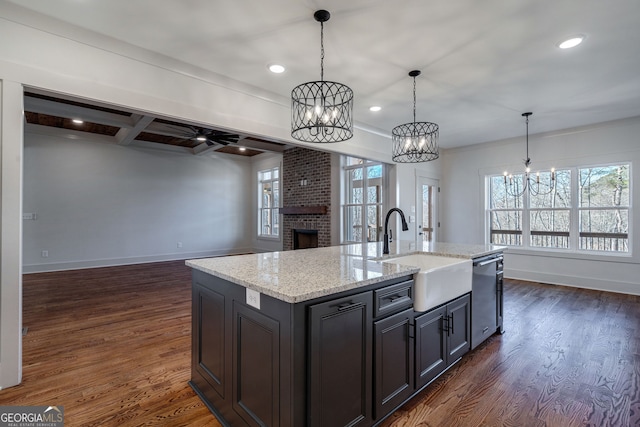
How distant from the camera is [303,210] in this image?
22.8 ft

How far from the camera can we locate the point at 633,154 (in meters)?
4.59

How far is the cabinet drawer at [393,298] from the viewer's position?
1709mm

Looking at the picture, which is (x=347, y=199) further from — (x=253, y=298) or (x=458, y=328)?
(x=253, y=298)

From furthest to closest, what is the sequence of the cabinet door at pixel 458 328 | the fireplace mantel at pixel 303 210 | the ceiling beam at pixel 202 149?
the ceiling beam at pixel 202 149
the fireplace mantel at pixel 303 210
the cabinet door at pixel 458 328

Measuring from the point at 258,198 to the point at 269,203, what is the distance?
0.53 metres

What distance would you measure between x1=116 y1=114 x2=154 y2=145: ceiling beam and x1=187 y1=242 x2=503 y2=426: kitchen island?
3846 mm

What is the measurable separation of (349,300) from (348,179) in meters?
5.20

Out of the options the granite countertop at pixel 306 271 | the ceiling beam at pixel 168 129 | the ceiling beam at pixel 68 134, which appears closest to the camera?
the granite countertop at pixel 306 271

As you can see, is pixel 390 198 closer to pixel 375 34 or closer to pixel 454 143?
pixel 454 143

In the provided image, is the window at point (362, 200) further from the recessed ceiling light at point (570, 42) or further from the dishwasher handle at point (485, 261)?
the recessed ceiling light at point (570, 42)

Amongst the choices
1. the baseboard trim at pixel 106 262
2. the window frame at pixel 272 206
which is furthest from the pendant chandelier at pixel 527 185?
the baseboard trim at pixel 106 262

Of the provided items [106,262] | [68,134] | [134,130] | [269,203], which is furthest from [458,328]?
[68,134]

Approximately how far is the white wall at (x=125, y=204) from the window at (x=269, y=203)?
544 mm

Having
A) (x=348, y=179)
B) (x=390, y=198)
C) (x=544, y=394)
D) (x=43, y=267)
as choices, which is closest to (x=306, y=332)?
(x=544, y=394)
